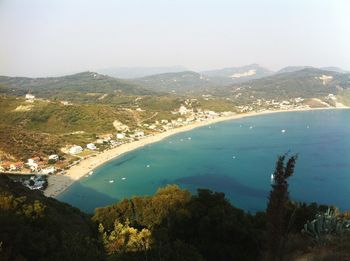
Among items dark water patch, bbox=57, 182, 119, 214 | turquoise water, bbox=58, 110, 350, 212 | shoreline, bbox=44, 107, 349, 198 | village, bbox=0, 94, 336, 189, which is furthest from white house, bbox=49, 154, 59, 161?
dark water patch, bbox=57, 182, 119, 214

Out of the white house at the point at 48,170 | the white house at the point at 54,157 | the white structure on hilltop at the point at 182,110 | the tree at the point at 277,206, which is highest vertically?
the tree at the point at 277,206

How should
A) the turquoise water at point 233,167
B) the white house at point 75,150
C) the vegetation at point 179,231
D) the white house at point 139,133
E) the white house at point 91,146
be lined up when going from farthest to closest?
the white house at point 139,133 → the white house at point 91,146 → the white house at point 75,150 → the turquoise water at point 233,167 → the vegetation at point 179,231

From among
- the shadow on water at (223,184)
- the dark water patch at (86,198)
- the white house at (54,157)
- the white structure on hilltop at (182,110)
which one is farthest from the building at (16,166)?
the white structure on hilltop at (182,110)

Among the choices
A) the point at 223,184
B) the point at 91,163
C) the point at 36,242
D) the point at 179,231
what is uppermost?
the point at 36,242

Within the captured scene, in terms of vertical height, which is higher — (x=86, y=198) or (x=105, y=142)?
(x=105, y=142)

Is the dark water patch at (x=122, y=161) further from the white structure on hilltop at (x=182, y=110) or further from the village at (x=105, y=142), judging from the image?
the white structure on hilltop at (x=182, y=110)

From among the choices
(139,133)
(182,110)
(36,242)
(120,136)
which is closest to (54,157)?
(120,136)

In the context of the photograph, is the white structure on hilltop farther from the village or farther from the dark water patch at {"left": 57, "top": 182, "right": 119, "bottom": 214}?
the dark water patch at {"left": 57, "top": 182, "right": 119, "bottom": 214}

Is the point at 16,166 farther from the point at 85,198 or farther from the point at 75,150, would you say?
the point at 85,198
